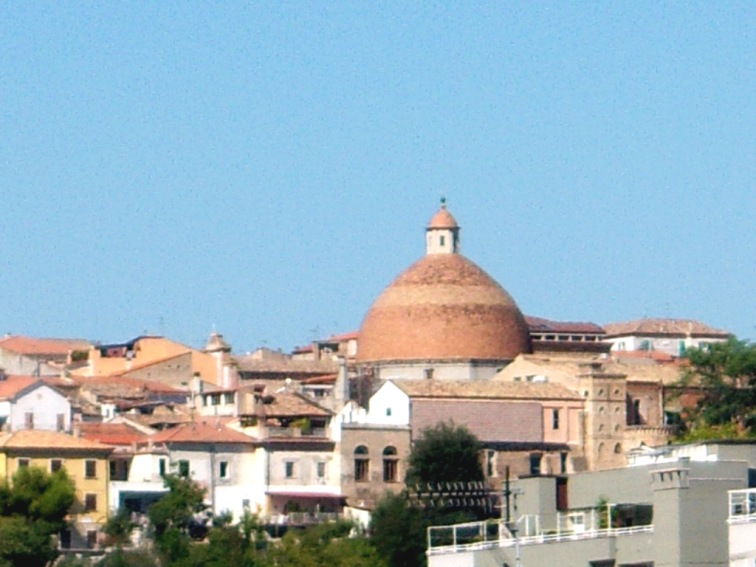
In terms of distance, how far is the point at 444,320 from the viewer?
85.6 meters

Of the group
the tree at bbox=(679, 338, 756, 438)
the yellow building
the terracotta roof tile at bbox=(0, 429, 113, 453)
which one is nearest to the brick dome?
the tree at bbox=(679, 338, 756, 438)

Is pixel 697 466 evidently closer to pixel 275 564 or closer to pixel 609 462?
pixel 275 564

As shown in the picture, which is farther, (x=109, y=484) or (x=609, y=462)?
(x=609, y=462)

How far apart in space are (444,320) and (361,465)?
1326 cm

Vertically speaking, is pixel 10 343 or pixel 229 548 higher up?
pixel 10 343

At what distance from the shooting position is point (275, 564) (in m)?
58.2

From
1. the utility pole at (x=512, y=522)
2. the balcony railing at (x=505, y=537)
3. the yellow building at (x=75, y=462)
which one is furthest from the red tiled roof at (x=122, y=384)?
the utility pole at (x=512, y=522)

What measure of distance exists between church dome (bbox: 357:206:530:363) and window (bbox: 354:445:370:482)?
40.7 ft

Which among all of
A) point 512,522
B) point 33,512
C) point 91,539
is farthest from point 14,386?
point 512,522

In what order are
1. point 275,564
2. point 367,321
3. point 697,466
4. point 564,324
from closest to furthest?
point 697,466, point 275,564, point 367,321, point 564,324

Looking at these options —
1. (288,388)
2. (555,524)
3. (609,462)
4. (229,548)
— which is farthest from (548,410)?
(555,524)

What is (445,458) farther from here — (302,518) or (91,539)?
(91,539)

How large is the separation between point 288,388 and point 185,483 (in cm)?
1251

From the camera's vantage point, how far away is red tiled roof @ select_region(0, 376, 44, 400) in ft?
248
